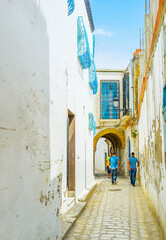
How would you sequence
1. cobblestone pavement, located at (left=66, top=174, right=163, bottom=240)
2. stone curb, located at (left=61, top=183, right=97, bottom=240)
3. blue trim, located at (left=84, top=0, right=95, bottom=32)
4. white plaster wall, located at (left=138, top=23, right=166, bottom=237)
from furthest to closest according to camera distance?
1. blue trim, located at (left=84, top=0, right=95, bottom=32)
2. cobblestone pavement, located at (left=66, top=174, right=163, bottom=240)
3. stone curb, located at (left=61, top=183, right=97, bottom=240)
4. white plaster wall, located at (left=138, top=23, right=166, bottom=237)

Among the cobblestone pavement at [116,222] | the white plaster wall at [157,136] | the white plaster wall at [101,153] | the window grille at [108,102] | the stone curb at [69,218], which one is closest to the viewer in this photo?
the white plaster wall at [157,136]

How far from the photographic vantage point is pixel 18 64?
95.8 inches

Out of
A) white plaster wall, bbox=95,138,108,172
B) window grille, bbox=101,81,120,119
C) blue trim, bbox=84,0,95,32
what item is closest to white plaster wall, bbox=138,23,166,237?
blue trim, bbox=84,0,95,32

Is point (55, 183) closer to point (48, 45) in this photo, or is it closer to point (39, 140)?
point (39, 140)

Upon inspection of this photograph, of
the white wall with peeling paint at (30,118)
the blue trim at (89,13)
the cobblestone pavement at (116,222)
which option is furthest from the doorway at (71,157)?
the blue trim at (89,13)

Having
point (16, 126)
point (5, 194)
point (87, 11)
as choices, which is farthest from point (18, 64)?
point (87, 11)

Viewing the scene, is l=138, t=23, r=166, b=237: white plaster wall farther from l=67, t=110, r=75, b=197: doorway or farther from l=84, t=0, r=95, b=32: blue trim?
l=84, t=0, r=95, b=32: blue trim

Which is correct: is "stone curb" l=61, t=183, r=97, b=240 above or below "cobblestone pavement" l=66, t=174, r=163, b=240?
above

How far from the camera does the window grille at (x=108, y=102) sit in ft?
67.4

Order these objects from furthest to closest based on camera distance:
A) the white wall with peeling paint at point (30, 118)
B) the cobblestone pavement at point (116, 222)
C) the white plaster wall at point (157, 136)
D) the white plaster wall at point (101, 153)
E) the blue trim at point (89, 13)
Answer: the white plaster wall at point (101, 153), the blue trim at point (89, 13), the cobblestone pavement at point (116, 222), the white plaster wall at point (157, 136), the white wall with peeling paint at point (30, 118)

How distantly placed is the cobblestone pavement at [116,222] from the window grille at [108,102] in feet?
40.1

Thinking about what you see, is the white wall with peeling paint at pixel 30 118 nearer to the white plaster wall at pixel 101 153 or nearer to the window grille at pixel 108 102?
the window grille at pixel 108 102

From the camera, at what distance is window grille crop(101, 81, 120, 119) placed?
20.5m

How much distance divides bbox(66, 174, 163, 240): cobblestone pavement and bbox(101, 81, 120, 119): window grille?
1221 cm
